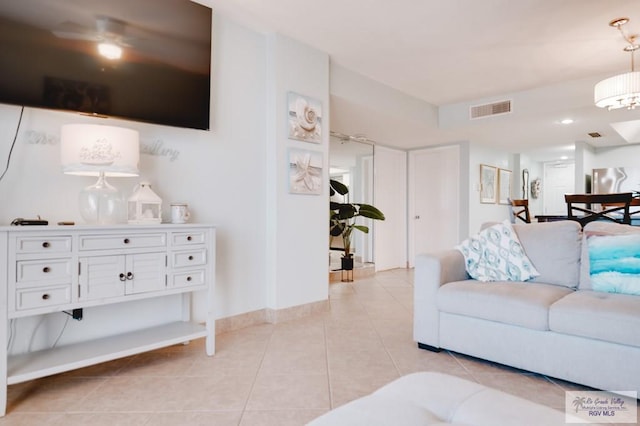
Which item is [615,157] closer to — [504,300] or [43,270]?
[504,300]

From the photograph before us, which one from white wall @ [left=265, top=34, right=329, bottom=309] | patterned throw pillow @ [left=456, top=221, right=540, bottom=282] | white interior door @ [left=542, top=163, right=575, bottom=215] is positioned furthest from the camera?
white interior door @ [left=542, top=163, right=575, bottom=215]

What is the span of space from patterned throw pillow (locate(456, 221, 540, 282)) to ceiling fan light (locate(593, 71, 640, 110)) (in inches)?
64.4

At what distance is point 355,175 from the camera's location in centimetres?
563

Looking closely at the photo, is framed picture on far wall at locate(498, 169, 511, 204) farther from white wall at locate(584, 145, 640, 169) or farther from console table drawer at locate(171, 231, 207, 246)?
console table drawer at locate(171, 231, 207, 246)

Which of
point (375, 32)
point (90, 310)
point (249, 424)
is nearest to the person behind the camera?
point (249, 424)

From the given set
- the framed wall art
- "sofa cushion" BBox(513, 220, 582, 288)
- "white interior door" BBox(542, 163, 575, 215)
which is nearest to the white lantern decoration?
the framed wall art

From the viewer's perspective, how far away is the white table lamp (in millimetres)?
1941

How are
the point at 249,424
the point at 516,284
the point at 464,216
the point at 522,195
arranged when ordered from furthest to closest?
1. the point at 522,195
2. the point at 464,216
3. the point at 516,284
4. the point at 249,424

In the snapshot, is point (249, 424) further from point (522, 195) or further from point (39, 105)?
point (522, 195)

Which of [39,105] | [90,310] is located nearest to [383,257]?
[90,310]

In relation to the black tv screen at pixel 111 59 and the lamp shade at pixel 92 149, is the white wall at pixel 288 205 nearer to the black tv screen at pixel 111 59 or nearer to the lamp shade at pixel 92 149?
the black tv screen at pixel 111 59

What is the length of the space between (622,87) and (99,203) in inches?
158

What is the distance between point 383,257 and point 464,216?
1449 mm

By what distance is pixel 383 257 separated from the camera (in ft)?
19.7
